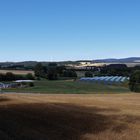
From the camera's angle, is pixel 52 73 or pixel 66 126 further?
pixel 52 73

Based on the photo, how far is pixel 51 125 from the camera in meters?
20.9

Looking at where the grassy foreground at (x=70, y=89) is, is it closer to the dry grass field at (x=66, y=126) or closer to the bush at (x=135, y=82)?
the bush at (x=135, y=82)

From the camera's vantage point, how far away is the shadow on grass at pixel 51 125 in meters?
17.9

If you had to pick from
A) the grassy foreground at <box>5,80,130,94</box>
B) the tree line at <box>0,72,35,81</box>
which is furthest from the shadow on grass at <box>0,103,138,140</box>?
the tree line at <box>0,72,35,81</box>

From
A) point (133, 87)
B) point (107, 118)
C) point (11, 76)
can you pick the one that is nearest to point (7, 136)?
point (107, 118)

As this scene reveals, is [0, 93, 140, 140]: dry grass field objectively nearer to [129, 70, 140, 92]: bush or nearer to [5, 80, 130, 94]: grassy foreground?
[5, 80, 130, 94]: grassy foreground

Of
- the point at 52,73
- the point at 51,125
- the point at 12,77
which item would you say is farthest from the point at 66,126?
the point at 52,73

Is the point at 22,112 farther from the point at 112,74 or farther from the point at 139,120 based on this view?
the point at 112,74

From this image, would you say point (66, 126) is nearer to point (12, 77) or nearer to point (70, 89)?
point (70, 89)

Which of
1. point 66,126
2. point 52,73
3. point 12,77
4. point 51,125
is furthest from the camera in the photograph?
point 52,73

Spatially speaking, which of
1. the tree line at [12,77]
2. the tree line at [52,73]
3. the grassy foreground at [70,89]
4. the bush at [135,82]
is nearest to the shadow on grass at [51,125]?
the grassy foreground at [70,89]

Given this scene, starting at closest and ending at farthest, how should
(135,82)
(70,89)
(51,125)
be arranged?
(51,125), (135,82), (70,89)

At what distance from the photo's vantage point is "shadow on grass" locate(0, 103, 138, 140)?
1794 centimetres

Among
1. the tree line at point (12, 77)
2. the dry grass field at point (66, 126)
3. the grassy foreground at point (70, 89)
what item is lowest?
the grassy foreground at point (70, 89)
